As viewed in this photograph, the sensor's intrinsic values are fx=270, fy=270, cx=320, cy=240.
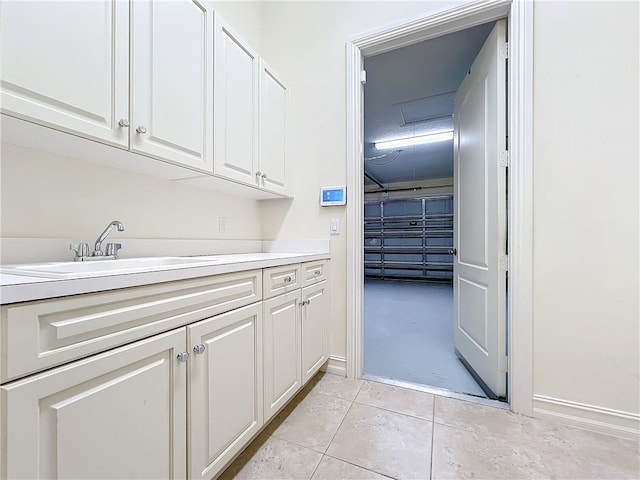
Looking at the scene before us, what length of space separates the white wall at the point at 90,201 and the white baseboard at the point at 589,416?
2.16 meters

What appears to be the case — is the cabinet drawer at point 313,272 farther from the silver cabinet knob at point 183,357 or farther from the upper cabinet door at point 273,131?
the silver cabinet knob at point 183,357

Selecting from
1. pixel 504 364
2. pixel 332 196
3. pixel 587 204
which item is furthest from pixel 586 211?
pixel 332 196

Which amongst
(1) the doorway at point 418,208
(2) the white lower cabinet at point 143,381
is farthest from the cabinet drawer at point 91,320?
(1) the doorway at point 418,208

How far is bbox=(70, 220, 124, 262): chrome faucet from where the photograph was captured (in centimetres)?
106

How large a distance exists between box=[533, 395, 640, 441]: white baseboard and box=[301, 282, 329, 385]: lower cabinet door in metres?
1.24

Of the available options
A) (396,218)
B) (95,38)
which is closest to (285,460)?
(95,38)

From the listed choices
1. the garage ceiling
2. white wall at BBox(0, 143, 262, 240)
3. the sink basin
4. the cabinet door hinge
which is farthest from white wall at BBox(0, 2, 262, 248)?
the cabinet door hinge

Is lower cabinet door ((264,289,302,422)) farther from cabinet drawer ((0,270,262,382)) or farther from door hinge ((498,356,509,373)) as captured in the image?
door hinge ((498,356,509,373))

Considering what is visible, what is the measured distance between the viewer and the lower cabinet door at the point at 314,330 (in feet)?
5.22

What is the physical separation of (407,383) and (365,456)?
28.9 inches

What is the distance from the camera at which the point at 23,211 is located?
974 mm

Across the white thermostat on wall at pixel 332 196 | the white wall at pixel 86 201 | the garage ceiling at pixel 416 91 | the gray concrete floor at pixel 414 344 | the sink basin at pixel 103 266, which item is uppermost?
the garage ceiling at pixel 416 91

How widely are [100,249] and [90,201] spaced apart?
219 millimetres

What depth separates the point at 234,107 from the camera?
5.05 ft
